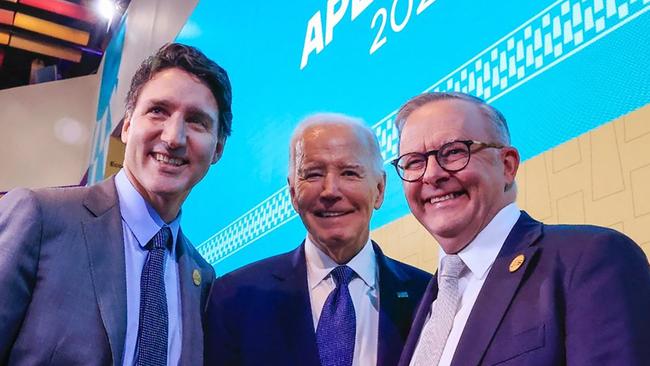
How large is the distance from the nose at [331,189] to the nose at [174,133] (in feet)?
1.27

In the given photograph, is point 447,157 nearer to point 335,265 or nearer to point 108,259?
point 335,265

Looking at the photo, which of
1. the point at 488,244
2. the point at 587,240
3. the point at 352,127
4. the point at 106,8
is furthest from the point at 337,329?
the point at 106,8

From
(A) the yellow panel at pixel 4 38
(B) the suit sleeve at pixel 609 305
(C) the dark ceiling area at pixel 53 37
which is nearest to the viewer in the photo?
(B) the suit sleeve at pixel 609 305

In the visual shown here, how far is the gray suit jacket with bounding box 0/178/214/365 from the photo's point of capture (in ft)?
3.87

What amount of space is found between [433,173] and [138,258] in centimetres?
69

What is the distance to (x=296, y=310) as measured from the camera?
1558 mm

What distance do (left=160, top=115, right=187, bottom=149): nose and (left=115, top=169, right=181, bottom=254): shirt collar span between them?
0.15 metres

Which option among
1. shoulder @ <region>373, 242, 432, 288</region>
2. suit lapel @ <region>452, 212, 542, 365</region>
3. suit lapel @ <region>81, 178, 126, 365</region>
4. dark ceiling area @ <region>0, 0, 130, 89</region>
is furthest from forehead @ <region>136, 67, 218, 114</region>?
dark ceiling area @ <region>0, 0, 130, 89</region>

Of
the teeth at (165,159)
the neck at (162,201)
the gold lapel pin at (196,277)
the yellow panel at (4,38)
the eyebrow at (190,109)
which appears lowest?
the gold lapel pin at (196,277)

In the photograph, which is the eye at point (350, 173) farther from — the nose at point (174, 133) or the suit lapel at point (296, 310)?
the nose at point (174, 133)

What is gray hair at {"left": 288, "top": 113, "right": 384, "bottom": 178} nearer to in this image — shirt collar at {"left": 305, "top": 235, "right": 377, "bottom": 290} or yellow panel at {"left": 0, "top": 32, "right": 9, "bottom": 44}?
shirt collar at {"left": 305, "top": 235, "right": 377, "bottom": 290}

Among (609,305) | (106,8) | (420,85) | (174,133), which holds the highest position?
(106,8)

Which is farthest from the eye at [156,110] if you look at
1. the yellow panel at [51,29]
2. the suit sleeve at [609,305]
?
the yellow panel at [51,29]

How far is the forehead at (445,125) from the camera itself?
1.31 m
